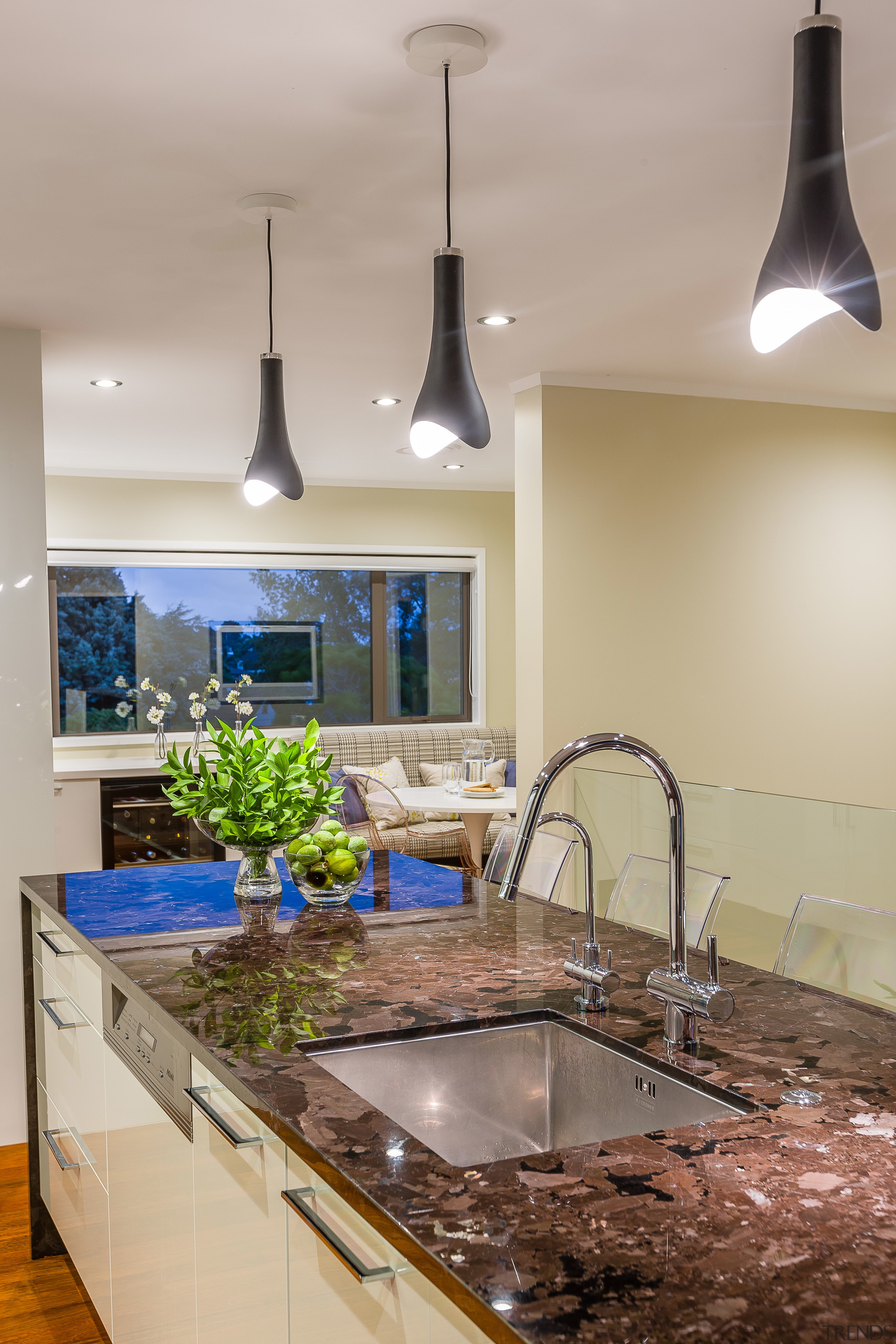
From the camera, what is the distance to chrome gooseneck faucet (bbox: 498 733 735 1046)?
1367mm

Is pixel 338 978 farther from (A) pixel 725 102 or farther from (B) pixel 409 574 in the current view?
(B) pixel 409 574

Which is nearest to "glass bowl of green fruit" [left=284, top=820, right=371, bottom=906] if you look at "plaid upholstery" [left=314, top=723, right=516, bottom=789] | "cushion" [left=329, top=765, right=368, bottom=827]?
"cushion" [left=329, top=765, right=368, bottom=827]

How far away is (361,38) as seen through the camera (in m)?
2.04

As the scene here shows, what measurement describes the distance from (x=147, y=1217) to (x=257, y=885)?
715mm

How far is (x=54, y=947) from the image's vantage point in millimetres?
2525

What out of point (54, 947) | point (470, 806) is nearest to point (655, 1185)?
point (54, 947)

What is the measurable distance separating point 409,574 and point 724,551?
3110 mm

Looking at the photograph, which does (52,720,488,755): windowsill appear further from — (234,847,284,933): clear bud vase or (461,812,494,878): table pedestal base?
(234,847,284,933): clear bud vase

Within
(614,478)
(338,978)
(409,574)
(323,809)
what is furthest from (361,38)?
(409,574)

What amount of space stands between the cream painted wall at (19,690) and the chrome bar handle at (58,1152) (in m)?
1.02

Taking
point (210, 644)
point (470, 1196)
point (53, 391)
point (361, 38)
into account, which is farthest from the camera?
point (210, 644)

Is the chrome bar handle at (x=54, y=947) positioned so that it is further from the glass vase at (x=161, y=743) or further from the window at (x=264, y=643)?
the window at (x=264, y=643)

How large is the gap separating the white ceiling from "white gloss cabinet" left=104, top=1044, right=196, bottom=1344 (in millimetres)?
1882

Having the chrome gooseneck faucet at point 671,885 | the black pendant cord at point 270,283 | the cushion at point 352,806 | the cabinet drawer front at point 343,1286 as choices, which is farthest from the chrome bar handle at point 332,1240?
the cushion at point 352,806
